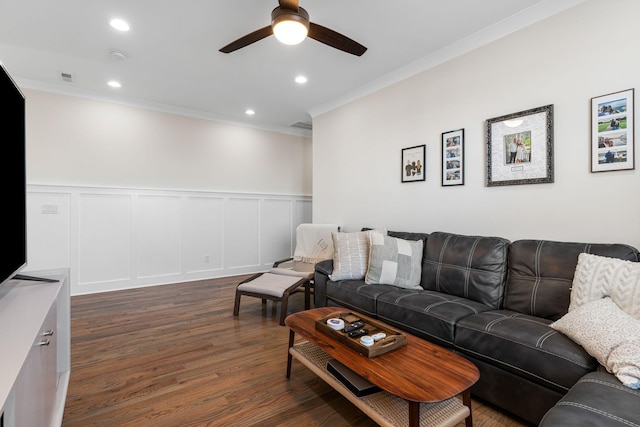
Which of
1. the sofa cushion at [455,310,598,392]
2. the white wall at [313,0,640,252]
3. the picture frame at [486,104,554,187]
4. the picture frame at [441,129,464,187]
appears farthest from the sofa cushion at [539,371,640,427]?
the picture frame at [441,129,464,187]

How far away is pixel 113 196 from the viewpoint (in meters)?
4.35

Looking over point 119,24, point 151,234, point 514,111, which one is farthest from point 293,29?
point 151,234

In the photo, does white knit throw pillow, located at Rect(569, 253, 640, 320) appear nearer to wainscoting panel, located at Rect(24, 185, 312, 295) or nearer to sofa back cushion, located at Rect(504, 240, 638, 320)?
sofa back cushion, located at Rect(504, 240, 638, 320)

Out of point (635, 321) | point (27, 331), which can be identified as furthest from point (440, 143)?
point (27, 331)

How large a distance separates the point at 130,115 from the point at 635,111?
215 inches

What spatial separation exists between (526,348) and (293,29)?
232 cm

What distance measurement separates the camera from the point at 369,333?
5.79ft

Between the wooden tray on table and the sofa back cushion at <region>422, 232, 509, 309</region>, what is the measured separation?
957 mm

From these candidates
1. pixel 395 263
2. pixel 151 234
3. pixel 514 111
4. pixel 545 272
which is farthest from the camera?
pixel 151 234

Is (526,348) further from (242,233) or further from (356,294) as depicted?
(242,233)

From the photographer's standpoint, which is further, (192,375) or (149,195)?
(149,195)

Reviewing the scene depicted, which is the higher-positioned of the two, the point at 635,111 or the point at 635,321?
the point at 635,111

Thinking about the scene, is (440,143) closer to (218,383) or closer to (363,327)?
(363,327)

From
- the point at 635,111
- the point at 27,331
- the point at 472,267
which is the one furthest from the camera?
the point at 472,267
